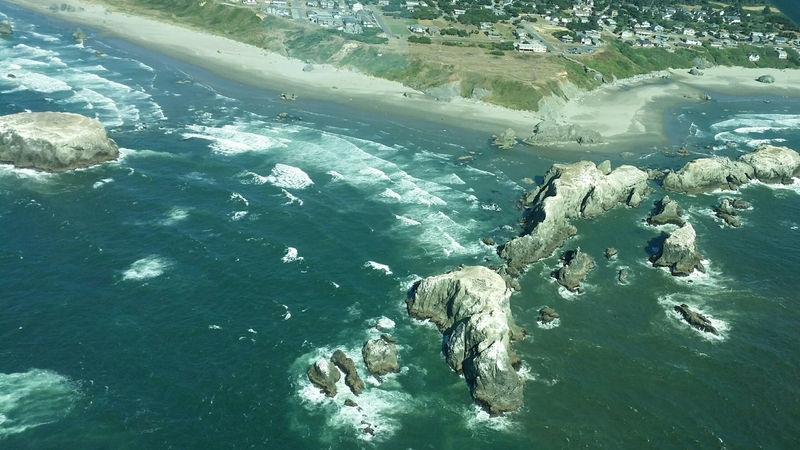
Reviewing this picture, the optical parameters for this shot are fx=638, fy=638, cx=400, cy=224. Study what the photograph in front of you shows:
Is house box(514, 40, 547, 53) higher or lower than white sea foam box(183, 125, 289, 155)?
higher

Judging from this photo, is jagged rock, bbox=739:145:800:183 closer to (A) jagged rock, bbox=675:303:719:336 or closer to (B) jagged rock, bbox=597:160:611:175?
(B) jagged rock, bbox=597:160:611:175

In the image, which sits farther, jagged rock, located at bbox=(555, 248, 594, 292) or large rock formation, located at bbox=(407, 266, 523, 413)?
jagged rock, located at bbox=(555, 248, 594, 292)

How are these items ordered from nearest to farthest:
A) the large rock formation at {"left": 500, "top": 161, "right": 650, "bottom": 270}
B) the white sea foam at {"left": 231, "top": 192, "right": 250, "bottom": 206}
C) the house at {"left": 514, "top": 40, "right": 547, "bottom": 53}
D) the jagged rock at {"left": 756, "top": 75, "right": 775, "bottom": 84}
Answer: the large rock formation at {"left": 500, "top": 161, "right": 650, "bottom": 270}
the white sea foam at {"left": 231, "top": 192, "right": 250, "bottom": 206}
the house at {"left": 514, "top": 40, "right": 547, "bottom": 53}
the jagged rock at {"left": 756, "top": 75, "right": 775, "bottom": 84}

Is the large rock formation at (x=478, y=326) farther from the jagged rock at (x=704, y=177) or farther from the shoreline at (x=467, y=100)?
the shoreline at (x=467, y=100)

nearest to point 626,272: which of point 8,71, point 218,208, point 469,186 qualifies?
point 469,186

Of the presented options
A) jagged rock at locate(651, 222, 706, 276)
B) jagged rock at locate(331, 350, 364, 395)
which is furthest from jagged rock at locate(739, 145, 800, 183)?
jagged rock at locate(331, 350, 364, 395)

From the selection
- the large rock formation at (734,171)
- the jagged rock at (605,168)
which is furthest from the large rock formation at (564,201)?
the large rock formation at (734,171)
